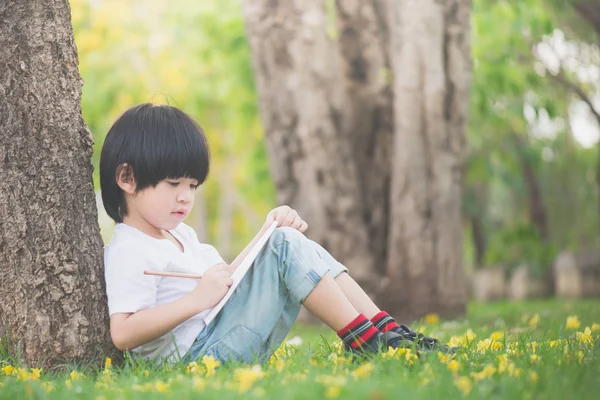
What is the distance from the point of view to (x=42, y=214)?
11.4 feet

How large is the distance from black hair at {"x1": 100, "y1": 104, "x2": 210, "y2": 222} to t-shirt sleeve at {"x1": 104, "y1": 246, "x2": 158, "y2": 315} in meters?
0.30

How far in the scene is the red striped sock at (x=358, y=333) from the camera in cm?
347

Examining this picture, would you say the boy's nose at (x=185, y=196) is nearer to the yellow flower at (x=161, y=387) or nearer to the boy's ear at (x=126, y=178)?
the boy's ear at (x=126, y=178)

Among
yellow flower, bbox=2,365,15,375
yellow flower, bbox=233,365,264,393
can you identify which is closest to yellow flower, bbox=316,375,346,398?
yellow flower, bbox=233,365,264,393

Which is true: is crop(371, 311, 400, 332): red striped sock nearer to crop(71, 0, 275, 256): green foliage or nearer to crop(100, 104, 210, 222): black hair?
crop(100, 104, 210, 222): black hair

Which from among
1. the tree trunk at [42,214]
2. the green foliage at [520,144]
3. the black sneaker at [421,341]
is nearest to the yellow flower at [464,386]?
the black sneaker at [421,341]

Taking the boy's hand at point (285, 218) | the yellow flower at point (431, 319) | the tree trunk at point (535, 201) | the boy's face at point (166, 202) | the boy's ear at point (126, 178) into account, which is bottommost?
the yellow flower at point (431, 319)

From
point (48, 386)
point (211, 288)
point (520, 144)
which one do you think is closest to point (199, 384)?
point (48, 386)

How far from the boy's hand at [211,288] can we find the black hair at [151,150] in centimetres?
44

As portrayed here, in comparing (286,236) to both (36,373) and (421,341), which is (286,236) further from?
(36,373)

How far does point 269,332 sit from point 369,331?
0.42 metres

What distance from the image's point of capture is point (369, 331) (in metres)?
3.49

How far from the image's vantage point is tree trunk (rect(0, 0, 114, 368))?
3471mm

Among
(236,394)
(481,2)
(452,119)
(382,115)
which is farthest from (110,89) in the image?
(236,394)
